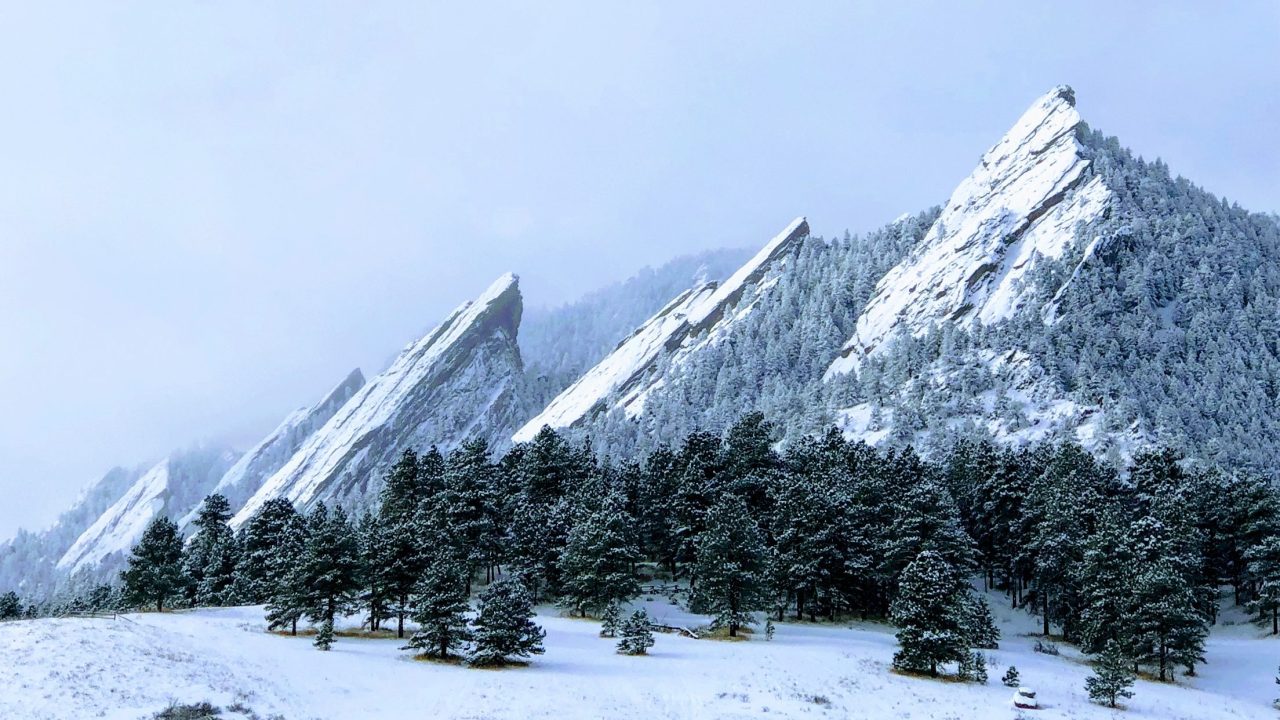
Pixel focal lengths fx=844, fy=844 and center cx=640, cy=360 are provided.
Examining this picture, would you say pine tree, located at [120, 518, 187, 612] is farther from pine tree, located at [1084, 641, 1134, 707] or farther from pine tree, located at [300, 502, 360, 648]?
pine tree, located at [1084, 641, 1134, 707]

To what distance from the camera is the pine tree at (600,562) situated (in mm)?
61156

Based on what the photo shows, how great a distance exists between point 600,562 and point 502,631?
1653 centimetres

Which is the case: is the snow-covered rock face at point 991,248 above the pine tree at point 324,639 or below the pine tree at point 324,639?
above

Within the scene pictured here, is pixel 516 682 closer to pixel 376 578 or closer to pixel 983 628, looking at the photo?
pixel 376 578

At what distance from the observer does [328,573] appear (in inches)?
2116

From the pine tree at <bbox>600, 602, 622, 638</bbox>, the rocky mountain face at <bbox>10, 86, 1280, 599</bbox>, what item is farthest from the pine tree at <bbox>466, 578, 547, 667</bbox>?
the rocky mountain face at <bbox>10, 86, 1280, 599</bbox>

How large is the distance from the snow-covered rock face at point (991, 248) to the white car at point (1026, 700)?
11028 cm

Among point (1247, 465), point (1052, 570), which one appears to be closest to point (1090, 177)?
point (1247, 465)

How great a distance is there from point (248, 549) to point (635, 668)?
47.4 m

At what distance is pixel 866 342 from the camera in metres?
166

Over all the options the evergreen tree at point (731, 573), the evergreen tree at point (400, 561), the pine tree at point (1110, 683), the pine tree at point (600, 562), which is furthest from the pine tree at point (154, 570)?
the pine tree at point (1110, 683)

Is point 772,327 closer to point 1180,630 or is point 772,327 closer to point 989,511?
point 989,511

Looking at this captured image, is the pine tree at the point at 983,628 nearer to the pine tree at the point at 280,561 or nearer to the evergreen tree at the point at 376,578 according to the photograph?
the evergreen tree at the point at 376,578

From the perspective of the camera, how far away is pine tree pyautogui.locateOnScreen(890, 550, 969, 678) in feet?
154
